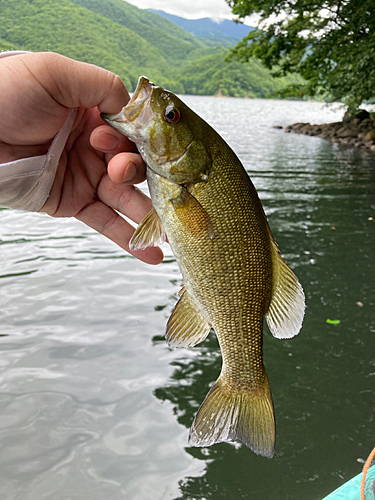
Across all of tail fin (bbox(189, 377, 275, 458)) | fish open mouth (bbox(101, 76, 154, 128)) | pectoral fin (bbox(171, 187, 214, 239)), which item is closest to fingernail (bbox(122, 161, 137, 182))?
fish open mouth (bbox(101, 76, 154, 128))

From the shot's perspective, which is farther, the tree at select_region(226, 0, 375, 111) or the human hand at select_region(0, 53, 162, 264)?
the tree at select_region(226, 0, 375, 111)

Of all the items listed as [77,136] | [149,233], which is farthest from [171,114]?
[77,136]

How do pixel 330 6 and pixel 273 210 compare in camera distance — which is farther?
pixel 330 6

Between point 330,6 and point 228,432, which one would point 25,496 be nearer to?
point 228,432

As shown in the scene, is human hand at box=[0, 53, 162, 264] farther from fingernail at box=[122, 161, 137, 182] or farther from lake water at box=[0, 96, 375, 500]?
lake water at box=[0, 96, 375, 500]

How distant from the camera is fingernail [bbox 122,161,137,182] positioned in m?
2.24

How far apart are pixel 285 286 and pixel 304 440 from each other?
3.43 metres

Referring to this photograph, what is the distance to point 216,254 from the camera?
1.93 meters

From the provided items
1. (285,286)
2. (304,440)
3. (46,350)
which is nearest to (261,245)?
(285,286)

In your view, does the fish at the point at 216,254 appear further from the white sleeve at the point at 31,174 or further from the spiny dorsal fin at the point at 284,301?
the white sleeve at the point at 31,174

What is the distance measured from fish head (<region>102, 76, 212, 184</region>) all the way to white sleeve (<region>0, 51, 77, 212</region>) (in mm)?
632

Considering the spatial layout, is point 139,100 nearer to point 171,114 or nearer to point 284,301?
point 171,114

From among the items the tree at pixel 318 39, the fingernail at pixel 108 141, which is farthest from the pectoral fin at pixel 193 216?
the tree at pixel 318 39

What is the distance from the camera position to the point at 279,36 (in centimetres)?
2255
